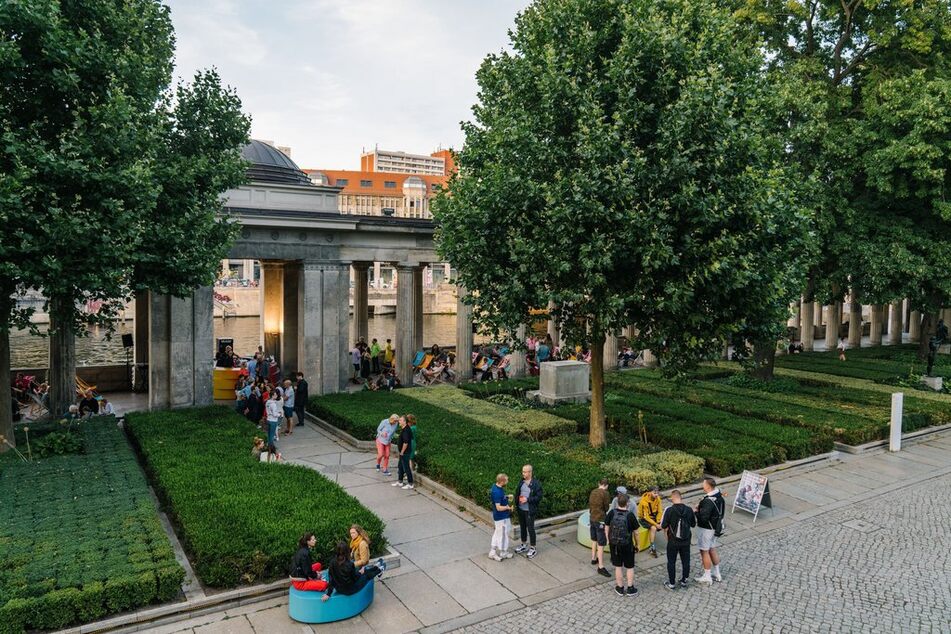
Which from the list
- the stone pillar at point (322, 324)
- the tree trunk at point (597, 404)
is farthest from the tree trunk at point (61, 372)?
the tree trunk at point (597, 404)

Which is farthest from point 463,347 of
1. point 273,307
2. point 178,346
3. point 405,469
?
point 405,469

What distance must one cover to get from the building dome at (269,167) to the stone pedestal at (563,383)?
489 inches

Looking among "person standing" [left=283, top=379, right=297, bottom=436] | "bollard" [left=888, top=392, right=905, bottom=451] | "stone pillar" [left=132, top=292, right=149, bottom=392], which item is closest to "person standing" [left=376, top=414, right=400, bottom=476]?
"person standing" [left=283, top=379, right=297, bottom=436]

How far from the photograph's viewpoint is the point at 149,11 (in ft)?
54.6

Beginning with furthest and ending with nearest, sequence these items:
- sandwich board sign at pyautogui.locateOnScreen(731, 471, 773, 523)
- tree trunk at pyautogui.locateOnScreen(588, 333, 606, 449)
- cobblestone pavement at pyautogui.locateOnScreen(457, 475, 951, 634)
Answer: tree trunk at pyautogui.locateOnScreen(588, 333, 606, 449) < sandwich board sign at pyautogui.locateOnScreen(731, 471, 773, 523) < cobblestone pavement at pyautogui.locateOnScreen(457, 475, 951, 634)

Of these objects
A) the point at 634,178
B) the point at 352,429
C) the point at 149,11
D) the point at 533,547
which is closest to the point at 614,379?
the point at 352,429

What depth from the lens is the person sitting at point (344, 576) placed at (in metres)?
9.59

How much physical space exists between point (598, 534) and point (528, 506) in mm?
1321

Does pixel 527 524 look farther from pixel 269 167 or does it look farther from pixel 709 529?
pixel 269 167

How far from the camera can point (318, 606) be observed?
9539 millimetres

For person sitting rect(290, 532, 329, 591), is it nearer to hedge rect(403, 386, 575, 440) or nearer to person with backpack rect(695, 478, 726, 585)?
person with backpack rect(695, 478, 726, 585)

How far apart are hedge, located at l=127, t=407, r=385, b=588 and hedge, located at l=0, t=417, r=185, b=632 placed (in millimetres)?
537

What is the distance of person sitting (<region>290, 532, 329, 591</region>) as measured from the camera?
9.64m

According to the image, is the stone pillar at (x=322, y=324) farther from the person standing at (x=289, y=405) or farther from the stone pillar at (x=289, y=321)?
the stone pillar at (x=289, y=321)
